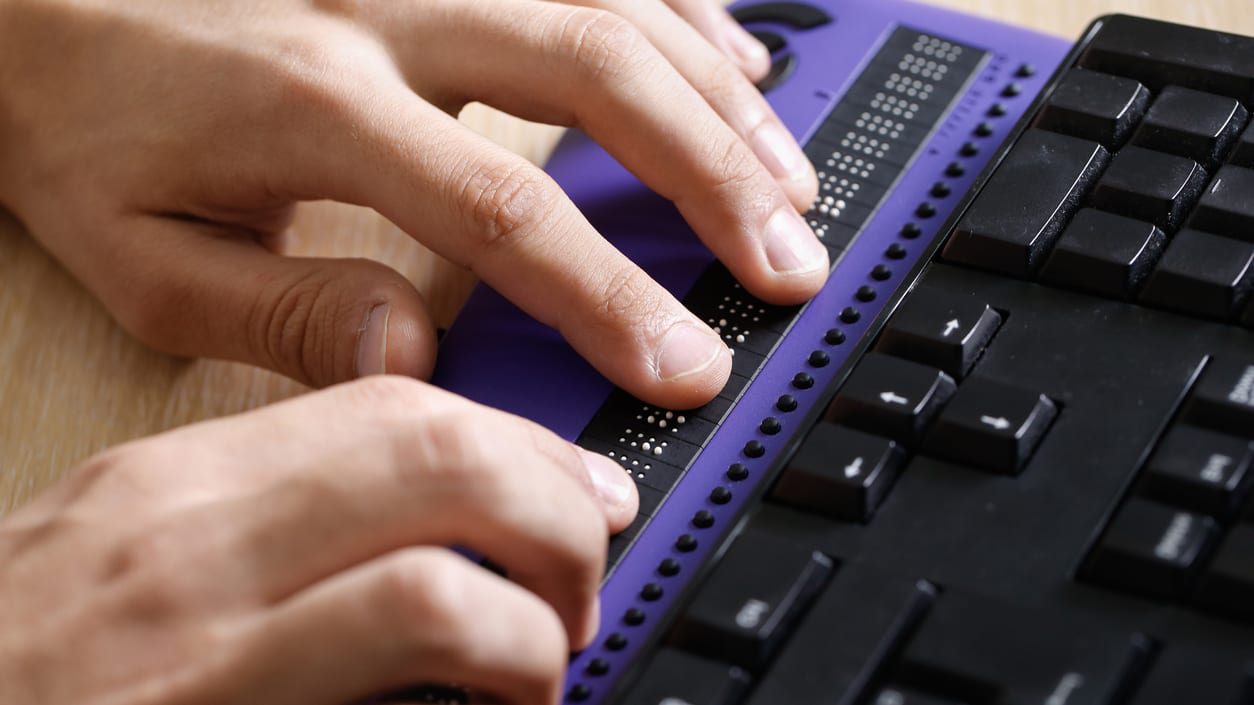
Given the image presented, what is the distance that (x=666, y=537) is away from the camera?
517mm

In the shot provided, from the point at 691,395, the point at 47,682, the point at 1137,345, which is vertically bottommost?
the point at 47,682

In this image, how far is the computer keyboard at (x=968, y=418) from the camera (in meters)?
0.43

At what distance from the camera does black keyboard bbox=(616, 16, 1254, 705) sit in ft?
1.39

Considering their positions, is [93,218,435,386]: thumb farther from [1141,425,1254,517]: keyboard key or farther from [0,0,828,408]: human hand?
[1141,425,1254,517]: keyboard key

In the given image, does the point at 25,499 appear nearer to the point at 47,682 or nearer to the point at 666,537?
the point at 47,682

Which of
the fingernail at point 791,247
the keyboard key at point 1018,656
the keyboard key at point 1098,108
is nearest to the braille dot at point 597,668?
the keyboard key at point 1018,656

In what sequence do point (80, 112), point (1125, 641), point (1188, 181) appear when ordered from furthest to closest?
point (80, 112), point (1188, 181), point (1125, 641)

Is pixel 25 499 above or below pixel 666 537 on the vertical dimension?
below

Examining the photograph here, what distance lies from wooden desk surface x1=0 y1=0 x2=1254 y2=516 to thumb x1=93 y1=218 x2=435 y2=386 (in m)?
0.02

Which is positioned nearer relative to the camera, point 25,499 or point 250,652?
point 250,652

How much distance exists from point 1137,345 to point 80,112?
21.4 inches

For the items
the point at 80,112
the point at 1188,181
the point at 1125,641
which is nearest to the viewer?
the point at 1125,641

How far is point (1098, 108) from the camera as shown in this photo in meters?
0.59

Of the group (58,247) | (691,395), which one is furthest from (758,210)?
(58,247)
